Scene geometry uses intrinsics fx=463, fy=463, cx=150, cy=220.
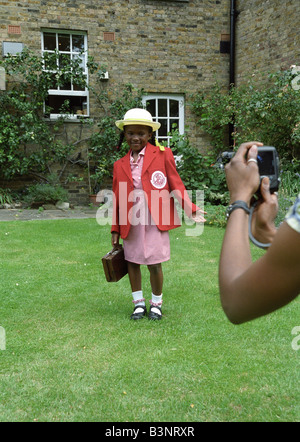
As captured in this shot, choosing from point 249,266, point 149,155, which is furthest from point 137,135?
point 249,266

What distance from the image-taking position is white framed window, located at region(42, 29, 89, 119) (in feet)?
35.7

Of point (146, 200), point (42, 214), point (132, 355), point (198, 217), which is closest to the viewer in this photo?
point (132, 355)

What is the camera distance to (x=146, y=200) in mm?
3732

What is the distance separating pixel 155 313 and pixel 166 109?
882 centimetres

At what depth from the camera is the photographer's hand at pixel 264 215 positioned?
1132mm

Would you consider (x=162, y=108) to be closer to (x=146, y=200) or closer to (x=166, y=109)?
(x=166, y=109)

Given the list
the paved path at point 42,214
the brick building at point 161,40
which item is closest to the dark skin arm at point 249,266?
the paved path at point 42,214

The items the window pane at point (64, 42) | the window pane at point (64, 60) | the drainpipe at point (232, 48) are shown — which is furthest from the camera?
the drainpipe at point (232, 48)

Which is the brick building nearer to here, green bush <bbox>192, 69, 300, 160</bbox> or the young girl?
green bush <bbox>192, 69, 300, 160</bbox>

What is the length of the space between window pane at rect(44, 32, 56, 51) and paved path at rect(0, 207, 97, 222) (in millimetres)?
3978

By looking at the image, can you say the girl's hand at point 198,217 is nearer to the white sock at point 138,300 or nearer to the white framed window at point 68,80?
the white sock at point 138,300

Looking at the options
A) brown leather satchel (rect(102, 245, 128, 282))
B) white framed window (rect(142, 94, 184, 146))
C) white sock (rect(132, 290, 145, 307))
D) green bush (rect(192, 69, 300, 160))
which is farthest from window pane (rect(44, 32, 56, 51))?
white sock (rect(132, 290, 145, 307))

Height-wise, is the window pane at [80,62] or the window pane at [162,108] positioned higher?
the window pane at [80,62]
